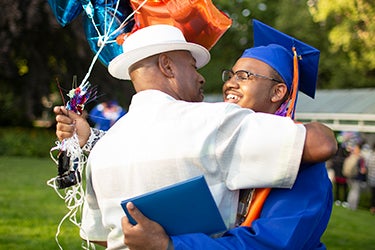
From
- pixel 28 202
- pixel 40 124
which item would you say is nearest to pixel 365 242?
pixel 28 202

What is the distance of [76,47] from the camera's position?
2320cm

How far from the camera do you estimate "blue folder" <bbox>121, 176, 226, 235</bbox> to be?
214 centimetres

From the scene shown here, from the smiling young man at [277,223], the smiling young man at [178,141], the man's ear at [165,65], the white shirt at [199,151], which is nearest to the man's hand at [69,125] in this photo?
the smiling young man at [178,141]

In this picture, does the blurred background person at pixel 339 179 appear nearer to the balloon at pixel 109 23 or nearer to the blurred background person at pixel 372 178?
the blurred background person at pixel 372 178

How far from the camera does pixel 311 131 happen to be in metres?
2.22

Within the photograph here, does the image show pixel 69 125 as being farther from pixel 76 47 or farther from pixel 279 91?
pixel 76 47

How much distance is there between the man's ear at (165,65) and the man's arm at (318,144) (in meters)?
0.58

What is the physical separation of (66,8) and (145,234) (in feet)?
4.72

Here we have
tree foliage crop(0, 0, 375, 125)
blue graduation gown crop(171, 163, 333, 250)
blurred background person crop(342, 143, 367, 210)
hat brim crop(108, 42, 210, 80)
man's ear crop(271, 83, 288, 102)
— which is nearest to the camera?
blue graduation gown crop(171, 163, 333, 250)

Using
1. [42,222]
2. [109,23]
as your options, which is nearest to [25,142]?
[42,222]

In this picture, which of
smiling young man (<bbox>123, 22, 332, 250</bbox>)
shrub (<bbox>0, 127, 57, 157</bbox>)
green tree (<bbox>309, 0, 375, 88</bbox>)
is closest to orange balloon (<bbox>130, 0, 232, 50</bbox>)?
smiling young man (<bbox>123, 22, 332, 250</bbox>)

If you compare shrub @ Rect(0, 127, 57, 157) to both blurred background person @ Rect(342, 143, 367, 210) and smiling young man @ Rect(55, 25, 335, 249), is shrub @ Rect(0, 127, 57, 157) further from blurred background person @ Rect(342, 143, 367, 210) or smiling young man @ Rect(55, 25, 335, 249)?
smiling young man @ Rect(55, 25, 335, 249)

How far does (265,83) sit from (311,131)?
1.95 ft

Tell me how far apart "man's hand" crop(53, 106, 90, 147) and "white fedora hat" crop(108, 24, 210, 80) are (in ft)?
1.17
